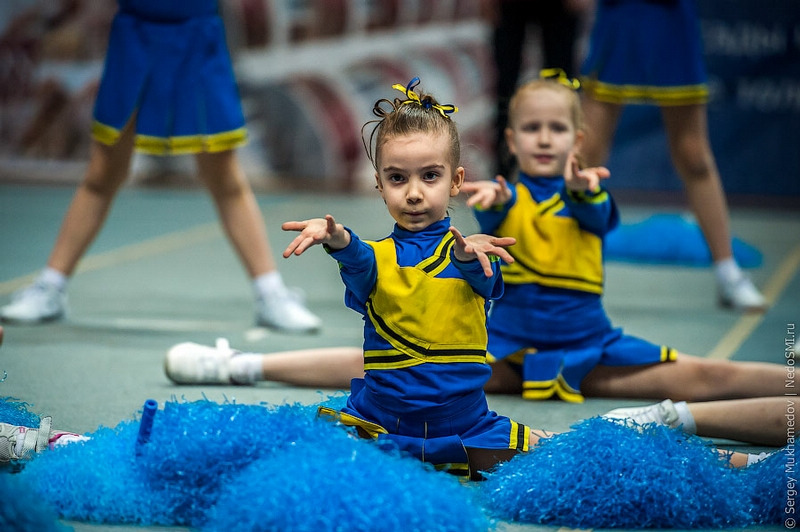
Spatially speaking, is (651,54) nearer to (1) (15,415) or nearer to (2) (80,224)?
(2) (80,224)

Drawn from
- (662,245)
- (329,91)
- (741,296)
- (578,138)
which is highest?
(578,138)

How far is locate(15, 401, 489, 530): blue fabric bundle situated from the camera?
1.62m

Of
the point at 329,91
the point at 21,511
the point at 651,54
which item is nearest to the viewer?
the point at 21,511

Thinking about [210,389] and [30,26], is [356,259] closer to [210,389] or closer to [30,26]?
[210,389]

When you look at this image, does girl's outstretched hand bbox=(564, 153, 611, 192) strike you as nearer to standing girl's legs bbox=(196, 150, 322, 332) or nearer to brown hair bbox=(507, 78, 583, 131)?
brown hair bbox=(507, 78, 583, 131)

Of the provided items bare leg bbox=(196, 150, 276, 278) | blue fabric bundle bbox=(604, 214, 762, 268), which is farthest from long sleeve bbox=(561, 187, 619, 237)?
blue fabric bundle bbox=(604, 214, 762, 268)

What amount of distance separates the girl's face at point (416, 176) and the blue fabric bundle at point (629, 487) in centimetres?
53

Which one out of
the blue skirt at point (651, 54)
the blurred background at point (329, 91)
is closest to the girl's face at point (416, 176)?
the blue skirt at point (651, 54)

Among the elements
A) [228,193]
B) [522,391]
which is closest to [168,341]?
[228,193]

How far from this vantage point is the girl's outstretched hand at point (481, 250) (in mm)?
1988

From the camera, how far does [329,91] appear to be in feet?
25.6

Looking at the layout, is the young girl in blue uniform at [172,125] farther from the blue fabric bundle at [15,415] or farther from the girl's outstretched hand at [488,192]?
the blue fabric bundle at [15,415]

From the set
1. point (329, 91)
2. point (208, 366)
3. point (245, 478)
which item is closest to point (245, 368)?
point (208, 366)

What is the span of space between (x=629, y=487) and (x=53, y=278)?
96.4 inches
